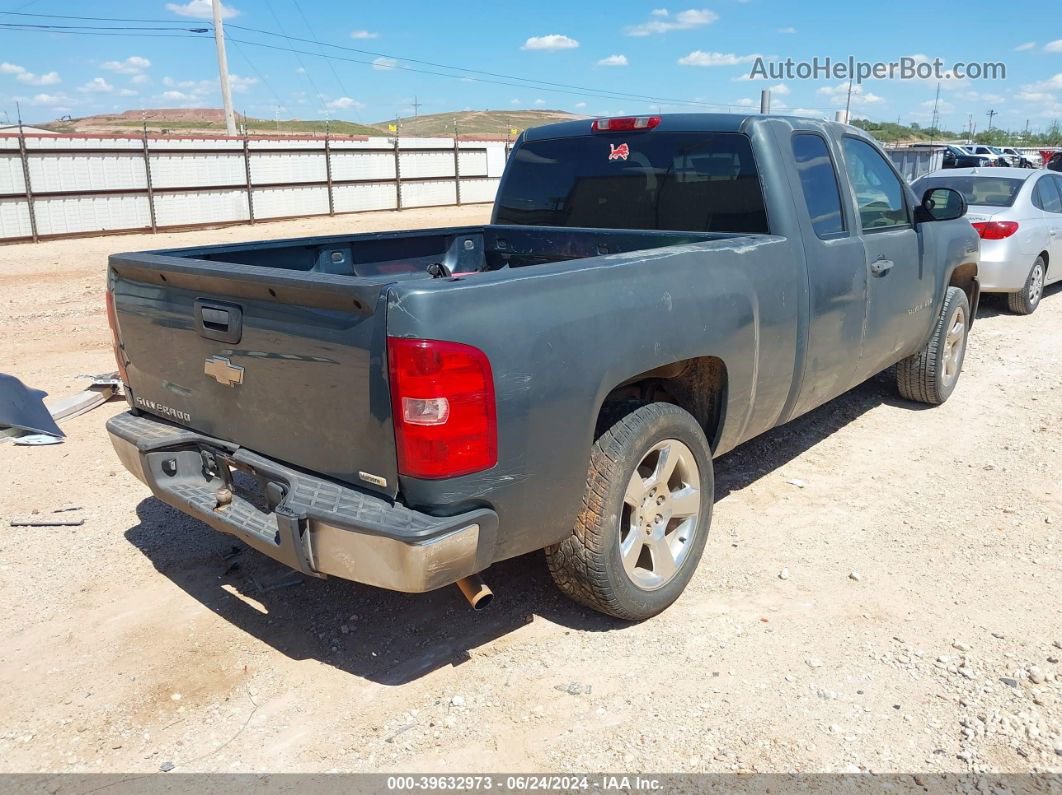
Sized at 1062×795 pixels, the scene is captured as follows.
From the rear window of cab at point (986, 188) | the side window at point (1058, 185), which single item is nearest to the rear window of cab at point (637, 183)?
the rear window of cab at point (986, 188)

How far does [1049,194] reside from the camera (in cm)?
1052

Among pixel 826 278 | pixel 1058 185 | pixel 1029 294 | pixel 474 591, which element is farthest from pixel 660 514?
pixel 1058 185

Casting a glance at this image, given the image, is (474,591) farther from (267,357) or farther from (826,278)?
(826,278)

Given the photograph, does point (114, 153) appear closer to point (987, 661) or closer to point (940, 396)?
point (940, 396)

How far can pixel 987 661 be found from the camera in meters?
3.26

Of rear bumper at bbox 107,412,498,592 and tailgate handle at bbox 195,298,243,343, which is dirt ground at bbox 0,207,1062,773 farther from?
tailgate handle at bbox 195,298,243,343

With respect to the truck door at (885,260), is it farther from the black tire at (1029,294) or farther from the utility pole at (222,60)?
the utility pole at (222,60)

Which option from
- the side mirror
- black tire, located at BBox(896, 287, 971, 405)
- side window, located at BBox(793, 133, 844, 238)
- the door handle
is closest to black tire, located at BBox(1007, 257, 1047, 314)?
black tire, located at BBox(896, 287, 971, 405)

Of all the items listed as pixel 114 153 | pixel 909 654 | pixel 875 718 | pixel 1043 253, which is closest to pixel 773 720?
pixel 875 718

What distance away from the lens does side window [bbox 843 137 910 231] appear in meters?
4.86

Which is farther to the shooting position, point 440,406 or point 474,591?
point 474,591

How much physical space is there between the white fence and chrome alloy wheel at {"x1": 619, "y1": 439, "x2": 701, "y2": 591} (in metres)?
18.9

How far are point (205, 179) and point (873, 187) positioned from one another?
20373mm

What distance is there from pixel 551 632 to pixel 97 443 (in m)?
3.71
